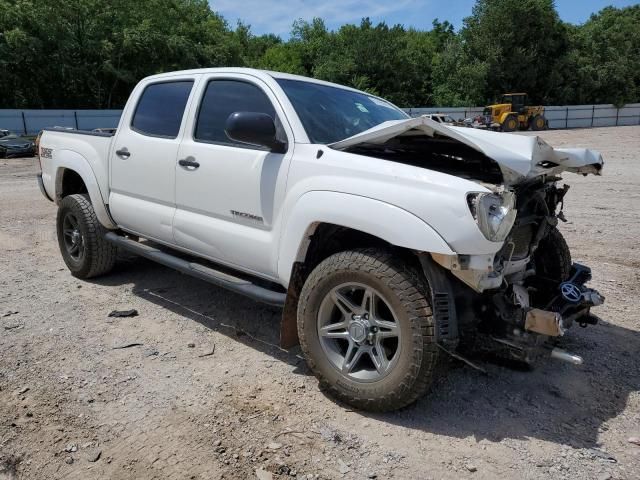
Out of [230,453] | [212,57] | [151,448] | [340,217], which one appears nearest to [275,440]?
[230,453]

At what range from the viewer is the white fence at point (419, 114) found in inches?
1118

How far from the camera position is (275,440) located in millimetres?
2887

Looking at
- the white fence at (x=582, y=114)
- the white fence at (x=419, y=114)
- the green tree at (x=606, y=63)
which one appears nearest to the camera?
the white fence at (x=419, y=114)

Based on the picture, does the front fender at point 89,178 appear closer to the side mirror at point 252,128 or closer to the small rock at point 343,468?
the side mirror at point 252,128

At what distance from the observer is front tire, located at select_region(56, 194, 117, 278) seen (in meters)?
5.21

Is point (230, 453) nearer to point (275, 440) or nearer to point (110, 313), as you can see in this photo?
point (275, 440)

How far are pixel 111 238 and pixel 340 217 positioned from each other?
279cm

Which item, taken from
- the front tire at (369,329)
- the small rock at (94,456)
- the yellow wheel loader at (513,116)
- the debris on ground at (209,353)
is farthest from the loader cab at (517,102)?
the small rock at (94,456)

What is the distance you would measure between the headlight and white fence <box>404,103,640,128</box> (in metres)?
41.6

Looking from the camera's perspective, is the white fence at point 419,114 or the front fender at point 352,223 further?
the white fence at point 419,114

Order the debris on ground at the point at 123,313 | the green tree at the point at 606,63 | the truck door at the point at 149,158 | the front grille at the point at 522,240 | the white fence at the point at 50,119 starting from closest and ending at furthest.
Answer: the front grille at the point at 522,240 < the truck door at the point at 149,158 < the debris on ground at the point at 123,313 < the white fence at the point at 50,119 < the green tree at the point at 606,63

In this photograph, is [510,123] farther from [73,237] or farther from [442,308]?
[442,308]

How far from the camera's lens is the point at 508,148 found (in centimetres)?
302

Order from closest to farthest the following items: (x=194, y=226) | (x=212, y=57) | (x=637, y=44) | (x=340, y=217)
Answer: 1. (x=340, y=217)
2. (x=194, y=226)
3. (x=212, y=57)
4. (x=637, y=44)
